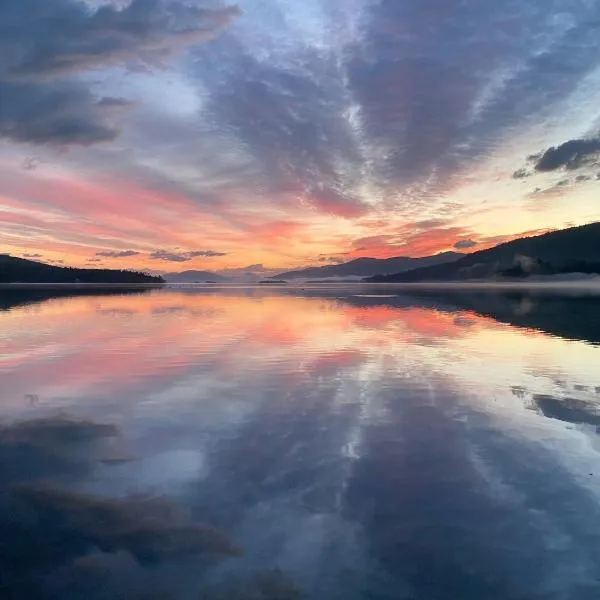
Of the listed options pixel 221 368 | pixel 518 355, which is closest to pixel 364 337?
pixel 518 355

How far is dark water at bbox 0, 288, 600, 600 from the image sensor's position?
21.8ft

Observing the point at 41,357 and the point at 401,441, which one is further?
the point at 41,357

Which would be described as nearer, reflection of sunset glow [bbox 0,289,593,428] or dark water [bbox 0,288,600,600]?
dark water [bbox 0,288,600,600]

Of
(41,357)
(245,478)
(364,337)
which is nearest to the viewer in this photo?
(245,478)

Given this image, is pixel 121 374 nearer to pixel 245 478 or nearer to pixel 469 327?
pixel 245 478

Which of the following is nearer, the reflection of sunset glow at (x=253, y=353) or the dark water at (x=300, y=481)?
the dark water at (x=300, y=481)

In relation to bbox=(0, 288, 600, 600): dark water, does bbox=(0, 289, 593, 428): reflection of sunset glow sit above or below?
above

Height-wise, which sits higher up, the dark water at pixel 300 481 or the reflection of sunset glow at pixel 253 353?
the reflection of sunset glow at pixel 253 353

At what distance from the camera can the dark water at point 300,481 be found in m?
6.63

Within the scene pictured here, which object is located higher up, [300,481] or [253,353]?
[253,353]

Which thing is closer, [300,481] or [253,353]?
[300,481]

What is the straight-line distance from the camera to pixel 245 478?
9.52 m

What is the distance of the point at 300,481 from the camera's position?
938cm

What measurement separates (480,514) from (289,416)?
20.3ft
